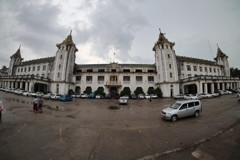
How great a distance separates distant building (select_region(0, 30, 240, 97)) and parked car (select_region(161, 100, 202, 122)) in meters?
26.9

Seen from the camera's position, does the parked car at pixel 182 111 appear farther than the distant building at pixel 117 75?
No

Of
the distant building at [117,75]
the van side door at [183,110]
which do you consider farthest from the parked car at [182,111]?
the distant building at [117,75]

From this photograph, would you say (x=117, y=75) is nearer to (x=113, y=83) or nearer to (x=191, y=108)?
(x=113, y=83)

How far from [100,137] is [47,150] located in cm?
252

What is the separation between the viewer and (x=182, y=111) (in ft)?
31.2

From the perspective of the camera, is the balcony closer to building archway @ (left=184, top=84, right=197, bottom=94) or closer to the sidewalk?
building archway @ (left=184, top=84, right=197, bottom=94)

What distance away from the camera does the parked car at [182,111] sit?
915 cm

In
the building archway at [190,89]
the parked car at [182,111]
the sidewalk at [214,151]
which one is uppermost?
the building archway at [190,89]

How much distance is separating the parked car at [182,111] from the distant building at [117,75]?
1058 inches

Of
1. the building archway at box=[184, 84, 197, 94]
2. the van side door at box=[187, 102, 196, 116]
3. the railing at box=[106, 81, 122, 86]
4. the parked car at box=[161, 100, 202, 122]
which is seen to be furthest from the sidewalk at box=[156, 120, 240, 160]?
the building archway at box=[184, 84, 197, 94]

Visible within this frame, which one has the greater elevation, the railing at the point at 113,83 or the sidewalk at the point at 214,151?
the railing at the point at 113,83

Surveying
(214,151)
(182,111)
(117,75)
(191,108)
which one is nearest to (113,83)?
(117,75)

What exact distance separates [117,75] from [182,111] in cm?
3264

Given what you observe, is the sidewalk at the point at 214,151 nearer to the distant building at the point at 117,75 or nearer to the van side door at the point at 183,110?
the van side door at the point at 183,110
